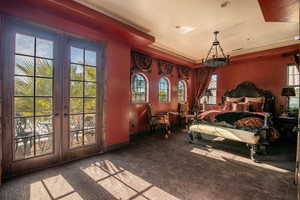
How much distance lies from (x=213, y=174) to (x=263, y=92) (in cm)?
441

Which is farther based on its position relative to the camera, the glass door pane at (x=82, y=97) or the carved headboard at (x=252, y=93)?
the carved headboard at (x=252, y=93)

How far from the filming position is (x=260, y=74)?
530cm

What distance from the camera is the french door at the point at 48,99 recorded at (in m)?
2.27

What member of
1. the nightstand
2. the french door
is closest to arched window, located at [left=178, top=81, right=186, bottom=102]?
the nightstand

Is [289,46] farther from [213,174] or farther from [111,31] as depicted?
[111,31]

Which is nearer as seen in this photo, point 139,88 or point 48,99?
point 48,99

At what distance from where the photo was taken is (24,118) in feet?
7.83

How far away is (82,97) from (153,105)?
282 cm

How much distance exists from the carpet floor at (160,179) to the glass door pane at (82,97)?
54 cm

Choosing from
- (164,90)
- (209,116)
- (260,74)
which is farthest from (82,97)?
(260,74)

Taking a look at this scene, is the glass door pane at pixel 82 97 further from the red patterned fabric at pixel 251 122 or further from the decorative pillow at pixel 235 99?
the decorative pillow at pixel 235 99

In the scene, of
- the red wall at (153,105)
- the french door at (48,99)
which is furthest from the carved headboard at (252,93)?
the french door at (48,99)

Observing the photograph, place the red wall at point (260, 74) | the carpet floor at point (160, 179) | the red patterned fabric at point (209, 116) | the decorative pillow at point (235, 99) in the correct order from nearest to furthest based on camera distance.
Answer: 1. the carpet floor at point (160, 179)
2. the red patterned fabric at point (209, 116)
3. the red wall at point (260, 74)
4. the decorative pillow at point (235, 99)

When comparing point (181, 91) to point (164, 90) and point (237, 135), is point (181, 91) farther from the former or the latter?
point (237, 135)
